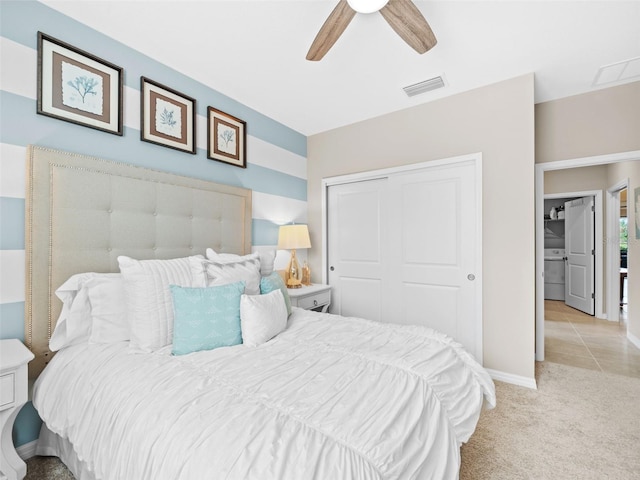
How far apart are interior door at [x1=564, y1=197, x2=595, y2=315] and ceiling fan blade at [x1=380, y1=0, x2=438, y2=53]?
15.4ft

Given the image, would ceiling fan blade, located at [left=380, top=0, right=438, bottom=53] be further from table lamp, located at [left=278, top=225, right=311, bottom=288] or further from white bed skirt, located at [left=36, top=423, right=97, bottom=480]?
white bed skirt, located at [left=36, top=423, right=97, bottom=480]

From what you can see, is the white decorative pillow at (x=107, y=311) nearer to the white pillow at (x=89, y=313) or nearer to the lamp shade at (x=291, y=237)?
the white pillow at (x=89, y=313)

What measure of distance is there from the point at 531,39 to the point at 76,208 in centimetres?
315

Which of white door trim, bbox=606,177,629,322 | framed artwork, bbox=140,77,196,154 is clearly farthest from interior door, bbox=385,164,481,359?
white door trim, bbox=606,177,629,322

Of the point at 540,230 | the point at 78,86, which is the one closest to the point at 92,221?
the point at 78,86

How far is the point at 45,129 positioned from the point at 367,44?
2.08m

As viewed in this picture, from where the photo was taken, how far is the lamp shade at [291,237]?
3.22 meters

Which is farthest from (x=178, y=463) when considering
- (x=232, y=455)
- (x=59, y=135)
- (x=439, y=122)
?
(x=439, y=122)

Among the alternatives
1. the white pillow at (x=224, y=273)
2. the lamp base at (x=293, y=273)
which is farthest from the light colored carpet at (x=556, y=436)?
the lamp base at (x=293, y=273)

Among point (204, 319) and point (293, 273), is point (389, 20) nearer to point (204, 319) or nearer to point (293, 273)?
point (204, 319)

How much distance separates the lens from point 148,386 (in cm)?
118

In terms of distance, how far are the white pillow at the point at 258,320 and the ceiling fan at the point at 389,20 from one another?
155cm

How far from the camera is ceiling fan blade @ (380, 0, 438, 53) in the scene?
152 centimetres

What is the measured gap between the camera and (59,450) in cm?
165
